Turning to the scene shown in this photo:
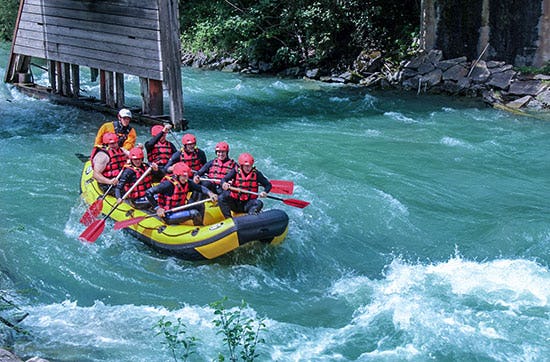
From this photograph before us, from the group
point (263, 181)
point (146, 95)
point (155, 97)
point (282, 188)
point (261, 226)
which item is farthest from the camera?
point (146, 95)

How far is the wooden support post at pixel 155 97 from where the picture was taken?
13977 millimetres

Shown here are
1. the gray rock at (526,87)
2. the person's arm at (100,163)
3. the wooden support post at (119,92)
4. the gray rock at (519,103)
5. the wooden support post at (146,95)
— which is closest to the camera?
the person's arm at (100,163)

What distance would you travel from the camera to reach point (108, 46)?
14.4m

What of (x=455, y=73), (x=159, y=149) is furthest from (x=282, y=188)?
(x=455, y=73)

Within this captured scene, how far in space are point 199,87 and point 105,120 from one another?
16.7 feet

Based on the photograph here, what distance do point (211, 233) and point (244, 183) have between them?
898mm

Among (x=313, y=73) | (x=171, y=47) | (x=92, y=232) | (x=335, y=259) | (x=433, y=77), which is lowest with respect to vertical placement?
(x=335, y=259)

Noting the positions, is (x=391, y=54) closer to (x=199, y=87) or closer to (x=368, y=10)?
(x=368, y=10)

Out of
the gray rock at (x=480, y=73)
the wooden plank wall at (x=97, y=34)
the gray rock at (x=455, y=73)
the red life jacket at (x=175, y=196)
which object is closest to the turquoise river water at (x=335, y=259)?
the red life jacket at (x=175, y=196)

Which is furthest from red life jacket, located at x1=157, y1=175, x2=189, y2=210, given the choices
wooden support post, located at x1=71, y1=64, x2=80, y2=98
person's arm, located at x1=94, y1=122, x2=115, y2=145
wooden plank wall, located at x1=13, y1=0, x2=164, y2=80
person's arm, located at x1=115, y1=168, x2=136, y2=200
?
wooden support post, located at x1=71, y1=64, x2=80, y2=98

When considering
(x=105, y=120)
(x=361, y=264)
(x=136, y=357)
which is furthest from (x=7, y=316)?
(x=105, y=120)

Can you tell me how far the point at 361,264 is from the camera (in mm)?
8406

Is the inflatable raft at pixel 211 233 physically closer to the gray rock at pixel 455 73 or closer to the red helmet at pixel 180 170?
the red helmet at pixel 180 170

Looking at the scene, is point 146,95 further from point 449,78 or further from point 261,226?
point 449,78
